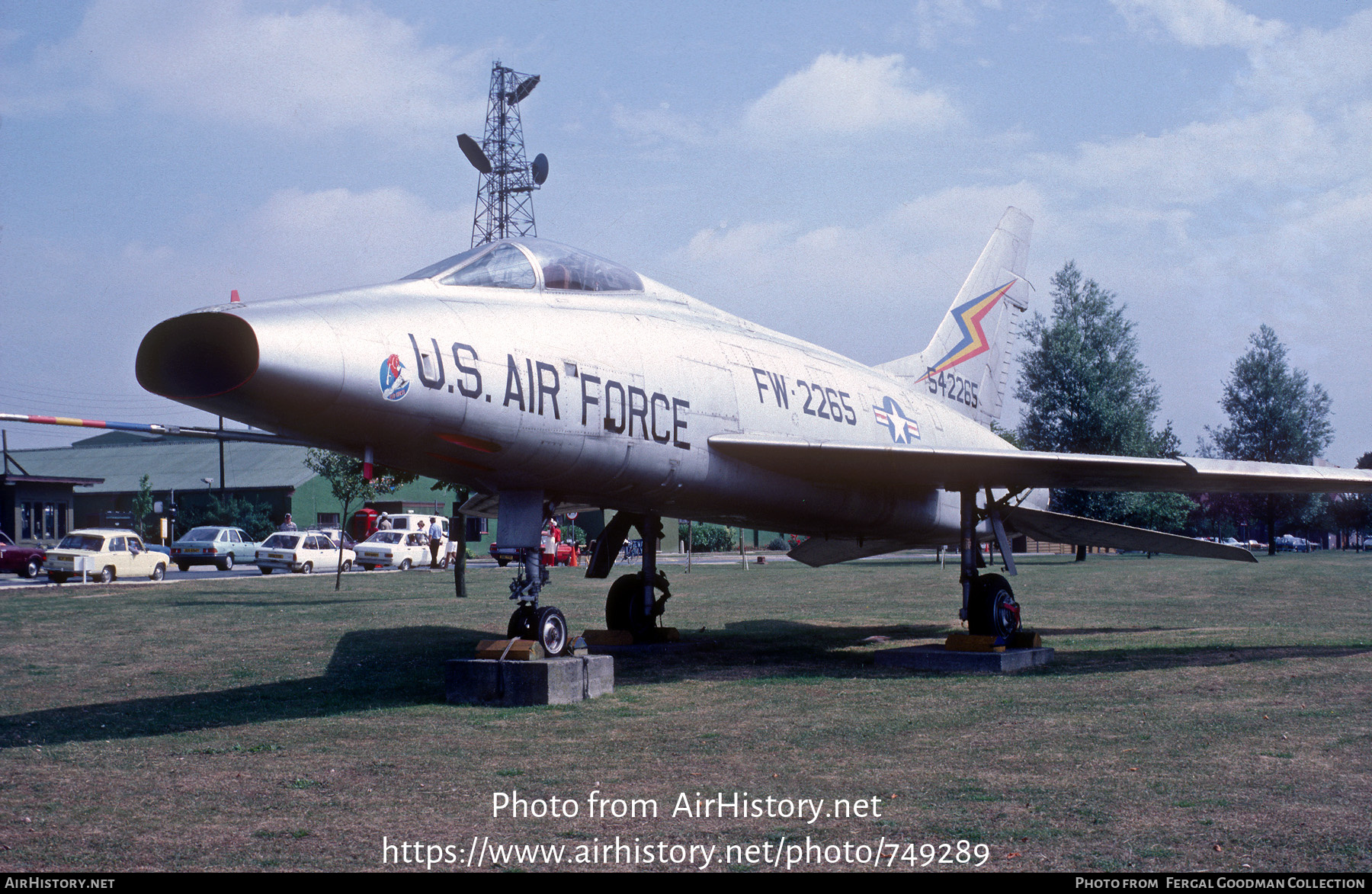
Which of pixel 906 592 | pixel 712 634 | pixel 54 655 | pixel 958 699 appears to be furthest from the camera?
pixel 906 592

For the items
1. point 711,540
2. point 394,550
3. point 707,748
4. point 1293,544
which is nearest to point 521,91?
point 394,550

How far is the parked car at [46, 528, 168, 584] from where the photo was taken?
32.5 metres

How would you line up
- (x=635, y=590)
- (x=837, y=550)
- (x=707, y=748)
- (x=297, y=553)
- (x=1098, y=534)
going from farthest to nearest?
(x=297, y=553) < (x=837, y=550) < (x=1098, y=534) < (x=635, y=590) < (x=707, y=748)

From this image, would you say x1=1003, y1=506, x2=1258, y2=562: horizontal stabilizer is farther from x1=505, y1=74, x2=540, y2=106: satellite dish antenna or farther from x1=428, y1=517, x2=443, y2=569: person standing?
x1=505, y1=74, x2=540, y2=106: satellite dish antenna

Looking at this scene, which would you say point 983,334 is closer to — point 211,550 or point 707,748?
point 707,748

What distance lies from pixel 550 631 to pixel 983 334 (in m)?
11.1

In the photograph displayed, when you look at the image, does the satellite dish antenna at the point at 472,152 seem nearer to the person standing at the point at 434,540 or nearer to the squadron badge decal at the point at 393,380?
the squadron badge decal at the point at 393,380

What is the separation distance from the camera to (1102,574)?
34.6 m

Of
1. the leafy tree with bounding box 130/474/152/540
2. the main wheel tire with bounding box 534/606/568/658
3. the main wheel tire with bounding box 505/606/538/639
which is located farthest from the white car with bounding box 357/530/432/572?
the main wheel tire with bounding box 534/606/568/658

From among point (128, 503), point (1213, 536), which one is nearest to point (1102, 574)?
point (128, 503)

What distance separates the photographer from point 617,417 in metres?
9.15

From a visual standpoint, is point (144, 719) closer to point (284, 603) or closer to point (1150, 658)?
point (1150, 658)

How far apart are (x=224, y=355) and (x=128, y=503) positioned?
78.4m

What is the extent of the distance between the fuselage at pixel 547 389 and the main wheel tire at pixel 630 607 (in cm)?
183
